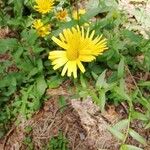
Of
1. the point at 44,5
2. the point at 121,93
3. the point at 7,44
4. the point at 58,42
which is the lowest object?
the point at 121,93

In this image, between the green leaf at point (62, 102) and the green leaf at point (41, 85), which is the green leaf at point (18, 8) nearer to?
the green leaf at point (41, 85)

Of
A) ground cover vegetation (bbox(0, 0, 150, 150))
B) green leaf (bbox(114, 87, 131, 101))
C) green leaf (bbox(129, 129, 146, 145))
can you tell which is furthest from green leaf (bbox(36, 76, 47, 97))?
green leaf (bbox(129, 129, 146, 145))

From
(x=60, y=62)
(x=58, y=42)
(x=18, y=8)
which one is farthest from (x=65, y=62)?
(x=18, y=8)

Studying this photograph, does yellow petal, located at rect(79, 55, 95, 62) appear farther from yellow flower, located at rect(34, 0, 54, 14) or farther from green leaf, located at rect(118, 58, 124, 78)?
yellow flower, located at rect(34, 0, 54, 14)

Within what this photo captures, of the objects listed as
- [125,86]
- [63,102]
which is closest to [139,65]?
[125,86]

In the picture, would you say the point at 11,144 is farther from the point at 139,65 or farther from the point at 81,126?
the point at 139,65

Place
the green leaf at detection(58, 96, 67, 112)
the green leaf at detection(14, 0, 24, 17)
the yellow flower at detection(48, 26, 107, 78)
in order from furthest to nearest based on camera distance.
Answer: the green leaf at detection(14, 0, 24, 17)
the green leaf at detection(58, 96, 67, 112)
the yellow flower at detection(48, 26, 107, 78)

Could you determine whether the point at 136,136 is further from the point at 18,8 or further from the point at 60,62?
the point at 18,8
